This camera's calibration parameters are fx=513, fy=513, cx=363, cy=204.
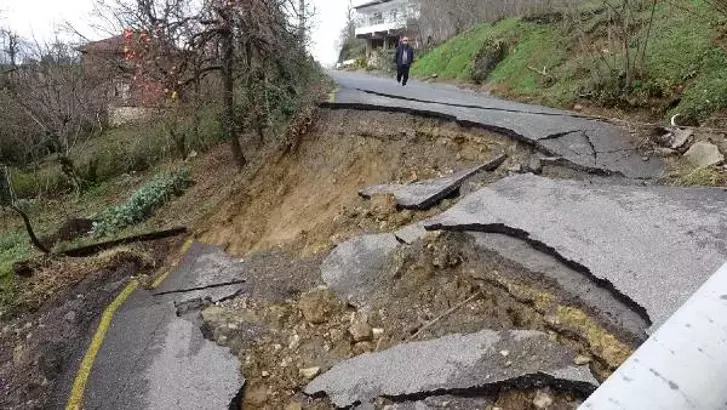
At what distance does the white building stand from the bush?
1016 inches

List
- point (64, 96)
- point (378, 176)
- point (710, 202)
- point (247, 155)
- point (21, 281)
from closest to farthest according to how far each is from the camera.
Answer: point (710, 202) → point (21, 281) → point (378, 176) → point (247, 155) → point (64, 96)

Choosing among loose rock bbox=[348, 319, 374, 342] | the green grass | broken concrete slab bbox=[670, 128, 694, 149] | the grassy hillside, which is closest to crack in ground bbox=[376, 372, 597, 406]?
loose rock bbox=[348, 319, 374, 342]

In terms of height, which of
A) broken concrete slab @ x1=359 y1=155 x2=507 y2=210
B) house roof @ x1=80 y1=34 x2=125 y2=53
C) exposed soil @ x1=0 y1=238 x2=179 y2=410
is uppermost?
house roof @ x1=80 y1=34 x2=125 y2=53

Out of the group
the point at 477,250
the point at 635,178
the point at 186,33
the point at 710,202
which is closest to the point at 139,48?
the point at 186,33

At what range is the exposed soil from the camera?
485cm

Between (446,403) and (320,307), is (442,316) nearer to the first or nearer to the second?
(446,403)

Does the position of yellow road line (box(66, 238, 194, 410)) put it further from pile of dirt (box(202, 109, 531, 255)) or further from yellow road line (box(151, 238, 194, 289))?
pile of dirt (box(202, 109, 531, 255))

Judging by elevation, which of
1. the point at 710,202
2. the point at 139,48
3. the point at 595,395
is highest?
the point at 139,48

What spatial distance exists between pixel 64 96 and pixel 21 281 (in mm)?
10101

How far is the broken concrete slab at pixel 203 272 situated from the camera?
6.53 meters

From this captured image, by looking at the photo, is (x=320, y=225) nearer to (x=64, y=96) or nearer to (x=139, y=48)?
(x=139, y=48)

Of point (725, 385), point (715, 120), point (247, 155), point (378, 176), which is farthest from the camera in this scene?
point (247, 155)

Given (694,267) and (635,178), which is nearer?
(694,267)

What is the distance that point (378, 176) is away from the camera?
804 centimetres
